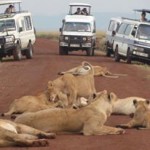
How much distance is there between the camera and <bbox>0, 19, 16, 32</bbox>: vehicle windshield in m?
29.5

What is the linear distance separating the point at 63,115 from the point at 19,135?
1.29 meters

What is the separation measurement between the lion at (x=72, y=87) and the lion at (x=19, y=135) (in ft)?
9.63

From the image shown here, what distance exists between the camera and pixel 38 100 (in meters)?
12.7

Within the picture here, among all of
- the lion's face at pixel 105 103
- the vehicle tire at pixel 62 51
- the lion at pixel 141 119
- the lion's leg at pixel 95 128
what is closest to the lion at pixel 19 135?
the lion's leg at pixel 95 128

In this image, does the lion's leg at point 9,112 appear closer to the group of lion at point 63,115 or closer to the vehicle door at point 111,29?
the group of lion at point 63,115

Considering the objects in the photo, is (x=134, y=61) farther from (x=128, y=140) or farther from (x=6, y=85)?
(x=128, y=140)

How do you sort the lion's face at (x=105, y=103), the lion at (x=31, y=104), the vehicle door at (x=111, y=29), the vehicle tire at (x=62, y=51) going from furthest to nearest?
the vehicle tire at (x=62, y=51)
the vehicle door at (x=111, y=29)
the lion at (x=31, y=104)
the lion's face at (x=105, y=103)

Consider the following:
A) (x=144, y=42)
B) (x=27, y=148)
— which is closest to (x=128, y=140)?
(x=27, y=148)

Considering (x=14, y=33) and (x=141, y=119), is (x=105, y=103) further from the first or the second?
(x=14, y=33)

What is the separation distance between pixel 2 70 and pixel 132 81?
19.1ft

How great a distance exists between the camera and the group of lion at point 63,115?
955cm

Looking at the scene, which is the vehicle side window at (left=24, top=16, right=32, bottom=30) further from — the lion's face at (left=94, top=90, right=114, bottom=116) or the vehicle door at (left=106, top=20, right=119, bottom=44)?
the lion's face at (left=94, top=90, right=114, bottom=116)

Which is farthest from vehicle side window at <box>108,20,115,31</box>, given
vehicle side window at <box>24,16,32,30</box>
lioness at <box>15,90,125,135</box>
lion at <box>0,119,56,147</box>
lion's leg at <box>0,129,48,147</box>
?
lion's leg at <box>0,129,48,147</box>

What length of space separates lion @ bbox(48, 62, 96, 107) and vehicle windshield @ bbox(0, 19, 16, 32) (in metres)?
15.6
